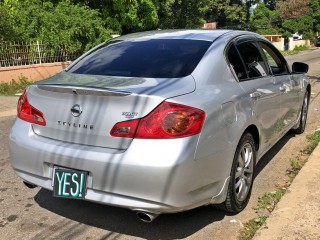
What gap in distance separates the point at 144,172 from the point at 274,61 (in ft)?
9.50

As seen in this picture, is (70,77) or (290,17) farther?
(290,17)

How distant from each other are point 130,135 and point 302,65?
3.47m

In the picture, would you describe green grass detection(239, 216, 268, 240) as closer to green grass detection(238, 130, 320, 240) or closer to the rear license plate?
green grass detection(238, 130, 320, 240)

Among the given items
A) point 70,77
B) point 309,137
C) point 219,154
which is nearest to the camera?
point 219,154

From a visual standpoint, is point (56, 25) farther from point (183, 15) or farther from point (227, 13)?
point (227, 13)

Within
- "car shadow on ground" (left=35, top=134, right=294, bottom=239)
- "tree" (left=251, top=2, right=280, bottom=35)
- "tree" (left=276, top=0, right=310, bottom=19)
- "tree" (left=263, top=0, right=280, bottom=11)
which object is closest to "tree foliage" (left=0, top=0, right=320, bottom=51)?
"car shadow on ground" (left=35, top=134, right=294, bottom=239)

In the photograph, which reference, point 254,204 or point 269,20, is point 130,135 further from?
point 269,20

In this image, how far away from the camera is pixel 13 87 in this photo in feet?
39.7

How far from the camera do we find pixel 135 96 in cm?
284

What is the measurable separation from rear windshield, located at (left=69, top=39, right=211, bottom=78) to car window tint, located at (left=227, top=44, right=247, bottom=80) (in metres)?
0.25

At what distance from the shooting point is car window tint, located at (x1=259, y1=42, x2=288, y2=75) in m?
4.67

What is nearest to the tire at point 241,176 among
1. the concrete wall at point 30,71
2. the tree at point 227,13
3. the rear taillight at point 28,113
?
the rear taillight at point 28,113

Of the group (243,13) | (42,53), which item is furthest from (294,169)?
(243,13)

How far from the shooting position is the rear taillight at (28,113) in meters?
3.25
